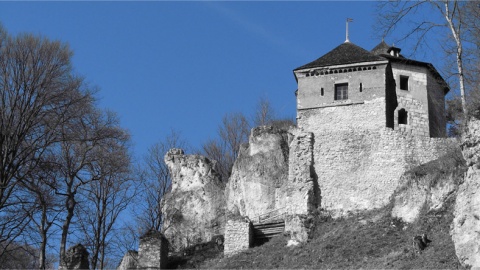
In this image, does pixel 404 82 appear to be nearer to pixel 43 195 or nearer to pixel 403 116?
pixel 403 116

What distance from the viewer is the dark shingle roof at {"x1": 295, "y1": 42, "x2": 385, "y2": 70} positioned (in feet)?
118

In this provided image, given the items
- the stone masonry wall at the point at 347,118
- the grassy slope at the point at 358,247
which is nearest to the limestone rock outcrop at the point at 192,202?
the grassy slope at the point at 358,247

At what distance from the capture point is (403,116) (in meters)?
36.5

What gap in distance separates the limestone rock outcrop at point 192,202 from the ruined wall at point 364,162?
221 inches

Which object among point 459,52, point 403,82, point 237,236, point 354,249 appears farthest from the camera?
point 403,82

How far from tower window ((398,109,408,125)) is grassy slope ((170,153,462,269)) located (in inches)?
185

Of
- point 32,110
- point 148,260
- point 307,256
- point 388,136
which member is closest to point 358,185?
point 388,136

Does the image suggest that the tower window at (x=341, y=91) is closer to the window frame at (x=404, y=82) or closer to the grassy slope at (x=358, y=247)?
the window frame at (x=404, y=82)

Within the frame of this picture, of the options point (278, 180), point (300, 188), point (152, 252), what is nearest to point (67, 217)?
point (152, 252)

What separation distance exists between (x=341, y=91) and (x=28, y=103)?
15195mm

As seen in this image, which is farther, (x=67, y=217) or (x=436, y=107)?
(x=436, y=107)

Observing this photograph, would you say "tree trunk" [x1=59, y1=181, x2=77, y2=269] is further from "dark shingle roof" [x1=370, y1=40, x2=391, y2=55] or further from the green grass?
"dark shingle roof" [x1=370, y1=40, x2=391, y2=55]

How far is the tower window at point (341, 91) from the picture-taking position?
117 ft

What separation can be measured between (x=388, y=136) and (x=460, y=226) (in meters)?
15.4
